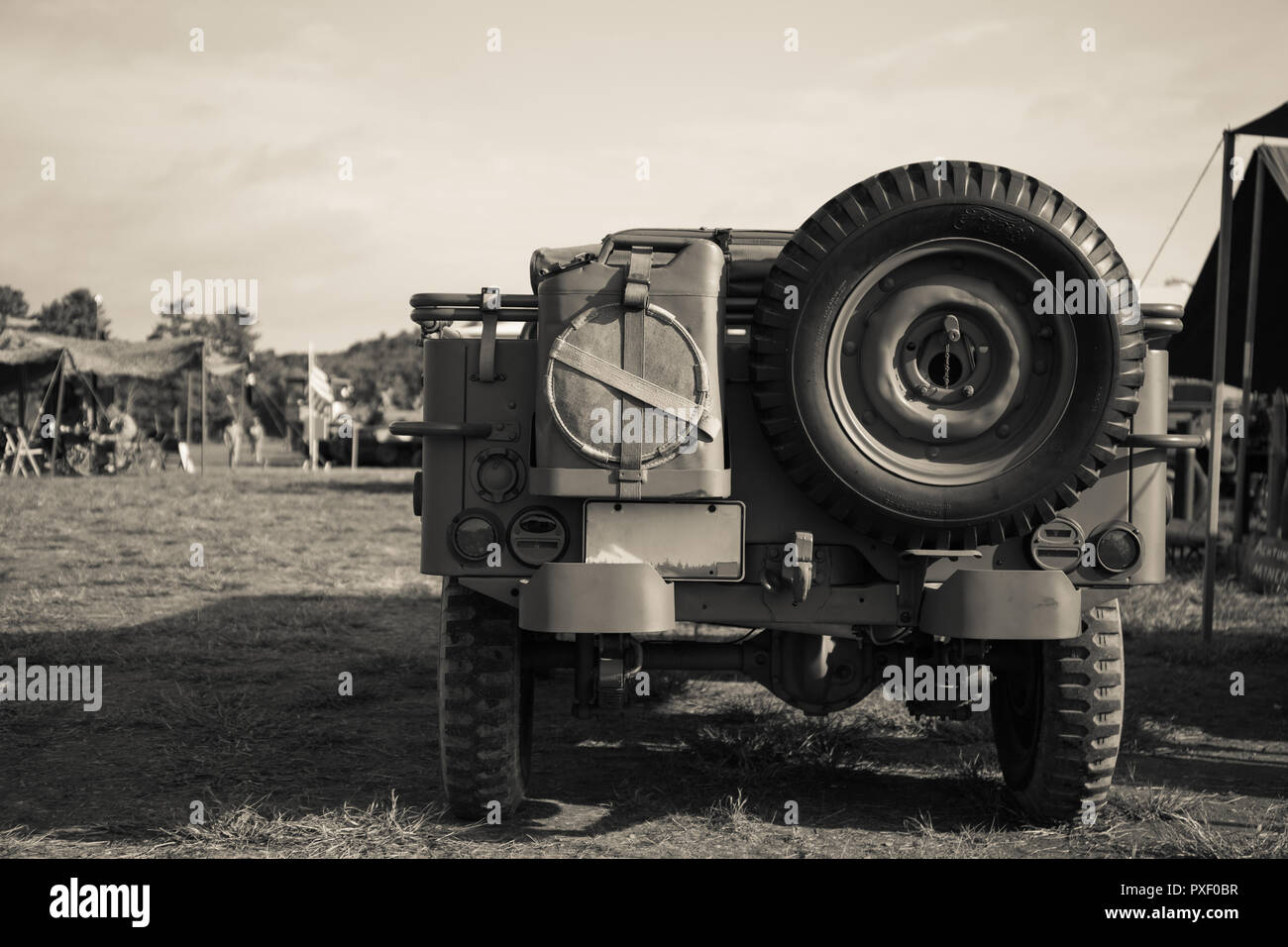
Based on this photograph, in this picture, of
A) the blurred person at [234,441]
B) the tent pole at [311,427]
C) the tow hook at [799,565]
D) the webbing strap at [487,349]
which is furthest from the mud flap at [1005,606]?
the blurred person at [234,441]

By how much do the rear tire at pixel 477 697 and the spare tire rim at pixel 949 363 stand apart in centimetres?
134

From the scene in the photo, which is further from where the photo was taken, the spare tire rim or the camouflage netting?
the camouflage netting

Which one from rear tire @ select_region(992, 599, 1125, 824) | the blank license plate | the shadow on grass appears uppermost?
the blank license plate

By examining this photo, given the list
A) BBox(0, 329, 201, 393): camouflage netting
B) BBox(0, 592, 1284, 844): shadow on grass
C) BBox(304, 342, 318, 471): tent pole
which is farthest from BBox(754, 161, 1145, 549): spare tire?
BBox(304, 342, 318, 471): tent pole

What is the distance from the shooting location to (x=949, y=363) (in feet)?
12.1

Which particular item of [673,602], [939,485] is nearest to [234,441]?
[673,602]

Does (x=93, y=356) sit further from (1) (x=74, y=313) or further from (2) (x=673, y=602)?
(1) (x=74, y=313)

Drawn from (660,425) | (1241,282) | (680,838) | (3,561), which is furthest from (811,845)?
(3,561)

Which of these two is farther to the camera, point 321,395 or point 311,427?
point 321,395

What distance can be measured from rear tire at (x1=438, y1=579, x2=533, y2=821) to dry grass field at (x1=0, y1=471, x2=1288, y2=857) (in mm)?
146

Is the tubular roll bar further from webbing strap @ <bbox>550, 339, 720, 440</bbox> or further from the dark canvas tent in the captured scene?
the dark canvas tent

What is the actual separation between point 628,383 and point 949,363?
3.19 ft

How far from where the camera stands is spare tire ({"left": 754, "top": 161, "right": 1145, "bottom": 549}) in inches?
140

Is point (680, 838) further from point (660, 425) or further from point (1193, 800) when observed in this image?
point (1193, 800)
